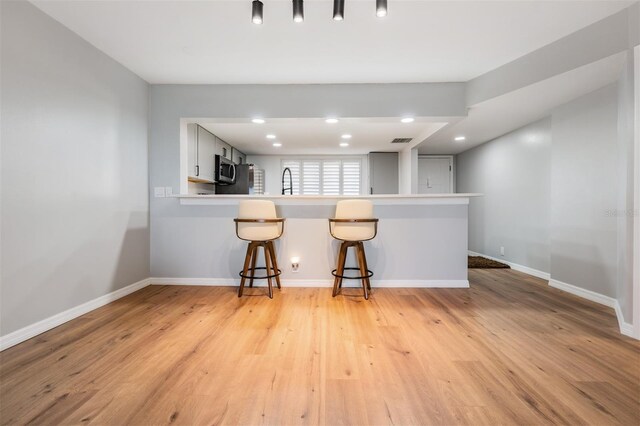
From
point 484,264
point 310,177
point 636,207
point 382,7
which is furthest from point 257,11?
point 310,177

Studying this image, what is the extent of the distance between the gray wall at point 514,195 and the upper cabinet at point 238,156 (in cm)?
467

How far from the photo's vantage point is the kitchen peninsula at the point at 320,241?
3.10m

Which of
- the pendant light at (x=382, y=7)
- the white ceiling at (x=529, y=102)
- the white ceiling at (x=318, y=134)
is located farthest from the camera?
the white ceiling at (x=318, y=134)

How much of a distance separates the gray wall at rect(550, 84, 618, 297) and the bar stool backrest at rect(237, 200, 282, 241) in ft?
10.5

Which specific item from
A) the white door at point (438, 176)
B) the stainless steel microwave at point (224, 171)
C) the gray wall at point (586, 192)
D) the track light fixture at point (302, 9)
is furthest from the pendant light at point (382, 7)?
the white door at point (438, 176)

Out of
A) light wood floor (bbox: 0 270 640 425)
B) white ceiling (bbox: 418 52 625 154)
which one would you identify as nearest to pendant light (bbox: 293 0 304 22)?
light wood floor (bbox: 0 270 640 425)

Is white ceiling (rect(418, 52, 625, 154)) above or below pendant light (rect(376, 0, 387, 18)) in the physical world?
below

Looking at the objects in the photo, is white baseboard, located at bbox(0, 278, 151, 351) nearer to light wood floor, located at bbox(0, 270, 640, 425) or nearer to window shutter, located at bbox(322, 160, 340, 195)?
light wood floor, located at bbox(0, 270, 640, 425)

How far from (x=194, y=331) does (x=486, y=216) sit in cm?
488

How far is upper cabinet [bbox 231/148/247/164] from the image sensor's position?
5.45m

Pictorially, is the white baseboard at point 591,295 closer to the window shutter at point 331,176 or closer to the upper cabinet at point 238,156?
the window shutter at point 331,176

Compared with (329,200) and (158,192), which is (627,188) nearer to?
(329,200)

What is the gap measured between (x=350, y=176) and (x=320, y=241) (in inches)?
144

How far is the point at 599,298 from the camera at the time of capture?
8.73 feet
